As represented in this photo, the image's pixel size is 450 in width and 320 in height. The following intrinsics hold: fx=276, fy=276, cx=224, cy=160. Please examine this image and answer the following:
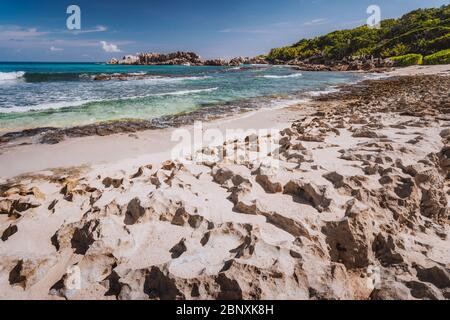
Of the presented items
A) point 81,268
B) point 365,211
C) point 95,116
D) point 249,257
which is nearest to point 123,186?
point 81,268

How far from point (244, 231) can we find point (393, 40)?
8113cm

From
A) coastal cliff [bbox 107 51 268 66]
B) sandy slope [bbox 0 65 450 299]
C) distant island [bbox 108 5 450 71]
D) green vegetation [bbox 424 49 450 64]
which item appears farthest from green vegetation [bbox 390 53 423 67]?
coastal cliff [bbox 107 51 268 66]

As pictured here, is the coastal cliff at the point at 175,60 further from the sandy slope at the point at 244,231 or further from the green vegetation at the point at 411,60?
the sandy slope at the point at 244,231

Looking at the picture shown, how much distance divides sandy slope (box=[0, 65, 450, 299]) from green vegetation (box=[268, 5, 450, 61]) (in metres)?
63.9

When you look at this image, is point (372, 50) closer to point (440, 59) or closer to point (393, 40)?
point (393, 40)

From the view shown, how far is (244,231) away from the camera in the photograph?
299 cm

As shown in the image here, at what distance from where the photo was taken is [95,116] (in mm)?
12406

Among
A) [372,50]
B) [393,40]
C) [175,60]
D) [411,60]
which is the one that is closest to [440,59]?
[411,60]

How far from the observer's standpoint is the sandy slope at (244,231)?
92.4 inches

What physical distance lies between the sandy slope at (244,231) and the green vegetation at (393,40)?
63.9m

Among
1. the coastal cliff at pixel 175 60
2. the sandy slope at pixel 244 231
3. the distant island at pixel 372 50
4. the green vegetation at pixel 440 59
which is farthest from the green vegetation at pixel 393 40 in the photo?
the sandy slope at pixel 244 231
